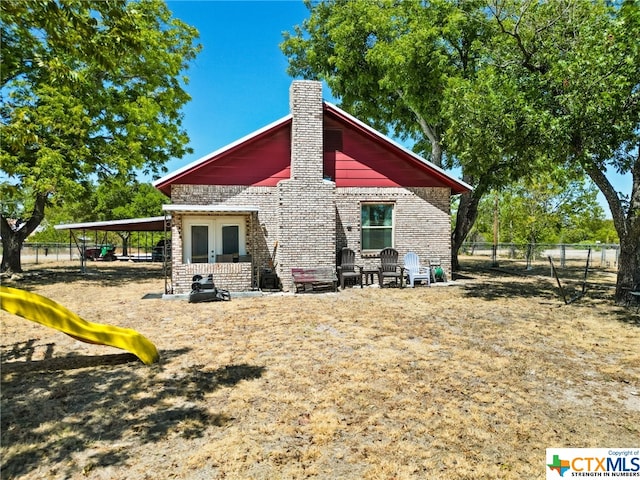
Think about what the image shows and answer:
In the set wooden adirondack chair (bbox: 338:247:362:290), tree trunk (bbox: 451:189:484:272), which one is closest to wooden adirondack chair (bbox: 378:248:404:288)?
wooden adirondack chair (bbox: 338:247:362:290)

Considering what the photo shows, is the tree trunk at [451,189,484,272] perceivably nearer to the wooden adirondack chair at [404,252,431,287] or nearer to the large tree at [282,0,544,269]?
the large tree at [282,0,544,269]

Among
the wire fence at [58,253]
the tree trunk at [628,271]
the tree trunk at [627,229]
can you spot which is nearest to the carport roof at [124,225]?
the wire fence at [58,253]

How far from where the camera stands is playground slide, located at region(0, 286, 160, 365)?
393 centimetres

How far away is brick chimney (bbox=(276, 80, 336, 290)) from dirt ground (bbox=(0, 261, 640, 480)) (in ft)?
14.7

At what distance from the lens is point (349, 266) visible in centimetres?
1457

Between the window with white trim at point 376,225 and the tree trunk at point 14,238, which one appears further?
the tree trunk at point 14,238

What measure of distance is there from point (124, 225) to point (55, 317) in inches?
736

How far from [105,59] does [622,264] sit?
42.7ft

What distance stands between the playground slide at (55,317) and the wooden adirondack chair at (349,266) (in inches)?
379

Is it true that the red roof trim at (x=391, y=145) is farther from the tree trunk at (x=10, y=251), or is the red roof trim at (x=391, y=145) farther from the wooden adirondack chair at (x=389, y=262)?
the tree trunk at (x=10, y=251)

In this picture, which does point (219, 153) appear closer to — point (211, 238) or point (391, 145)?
point (211, 238)

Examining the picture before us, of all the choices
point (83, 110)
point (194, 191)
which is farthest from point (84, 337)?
point (83, 110)

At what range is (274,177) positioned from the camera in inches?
559

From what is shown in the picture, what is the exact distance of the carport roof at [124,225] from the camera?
19734 mm
